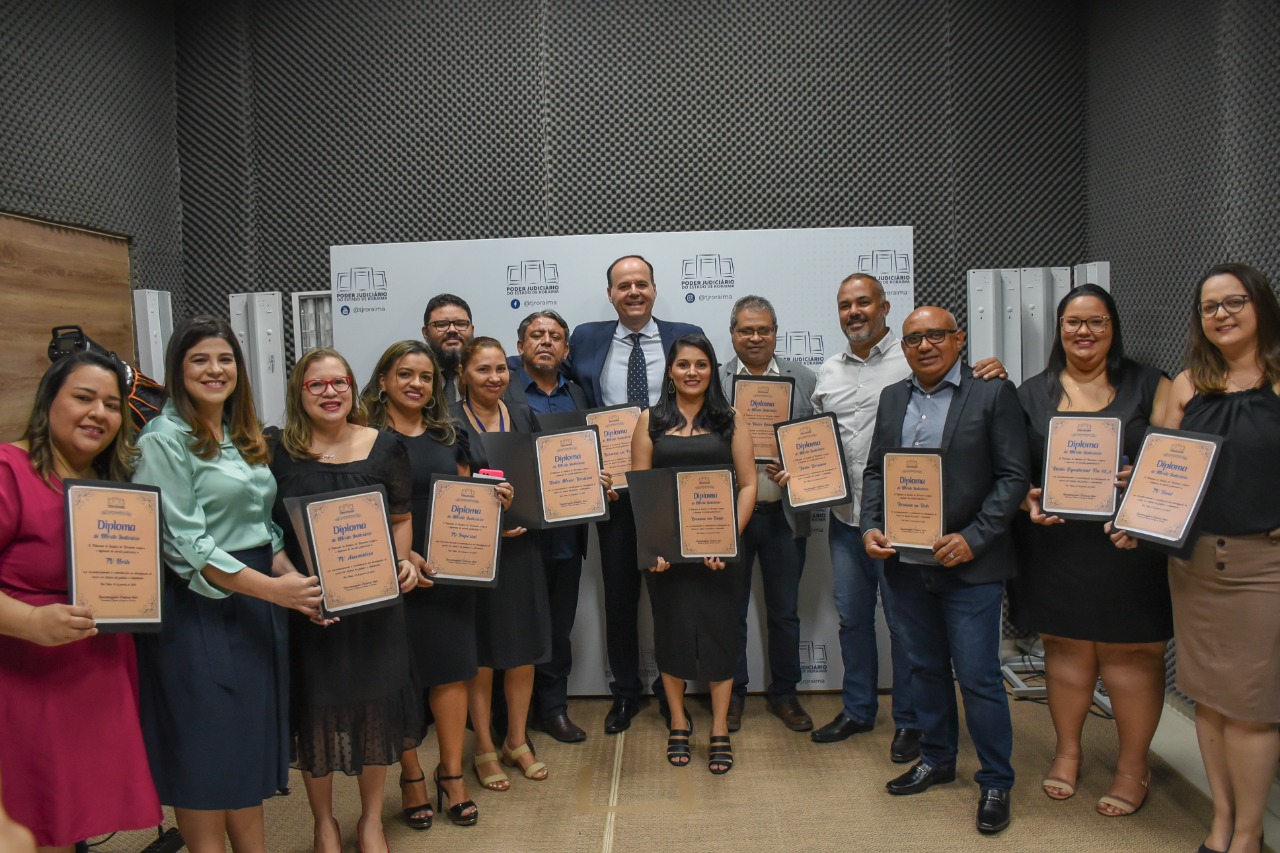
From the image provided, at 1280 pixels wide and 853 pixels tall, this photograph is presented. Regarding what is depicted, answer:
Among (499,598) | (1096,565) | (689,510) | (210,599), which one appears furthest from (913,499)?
(210,599)

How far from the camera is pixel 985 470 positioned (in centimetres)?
276

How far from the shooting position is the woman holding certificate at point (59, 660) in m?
1.87

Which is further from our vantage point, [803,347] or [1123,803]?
[803,347]

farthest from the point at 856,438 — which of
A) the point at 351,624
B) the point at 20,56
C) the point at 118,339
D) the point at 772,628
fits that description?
the point at 20,56

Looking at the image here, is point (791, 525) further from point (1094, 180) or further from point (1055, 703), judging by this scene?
point (1094, 180)

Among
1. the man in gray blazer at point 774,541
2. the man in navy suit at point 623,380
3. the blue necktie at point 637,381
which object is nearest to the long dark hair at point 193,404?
the man in navy suit at point 623,380

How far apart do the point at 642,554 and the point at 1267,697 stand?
204cm

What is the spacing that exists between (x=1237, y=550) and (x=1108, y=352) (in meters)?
0.77

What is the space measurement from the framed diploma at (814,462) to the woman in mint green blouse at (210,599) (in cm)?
188

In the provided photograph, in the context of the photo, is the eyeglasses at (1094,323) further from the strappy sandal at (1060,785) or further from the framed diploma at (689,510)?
the strappy sandal at (1060,785)

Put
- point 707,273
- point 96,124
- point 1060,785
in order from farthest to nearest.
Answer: point 96,124, point 707,273, point 1060,785

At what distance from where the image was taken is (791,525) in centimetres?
365

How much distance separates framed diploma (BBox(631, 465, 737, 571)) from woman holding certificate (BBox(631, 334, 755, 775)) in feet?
0.34

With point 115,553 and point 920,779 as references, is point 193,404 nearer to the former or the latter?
point 115,553
